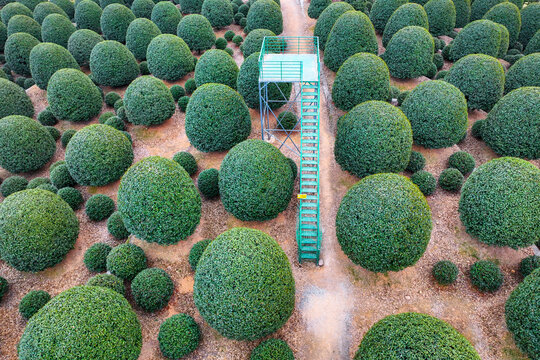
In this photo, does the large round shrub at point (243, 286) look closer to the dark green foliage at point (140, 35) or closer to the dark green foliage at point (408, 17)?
the dark green foliage at point (408, 17)

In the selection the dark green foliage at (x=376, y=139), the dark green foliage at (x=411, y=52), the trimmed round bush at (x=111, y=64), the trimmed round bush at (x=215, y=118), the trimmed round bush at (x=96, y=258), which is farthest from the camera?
the trimmed round bush at (x=111, y=64)

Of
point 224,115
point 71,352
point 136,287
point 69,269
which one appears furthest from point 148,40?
point 71,352

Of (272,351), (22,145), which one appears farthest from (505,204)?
(22,145)

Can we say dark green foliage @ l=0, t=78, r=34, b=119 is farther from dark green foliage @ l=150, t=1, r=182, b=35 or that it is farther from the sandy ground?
dark green foliage @ l=150, t=1, r=182, b=35

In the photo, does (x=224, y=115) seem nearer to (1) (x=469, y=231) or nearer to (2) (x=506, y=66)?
(1) (x=469, y=231)

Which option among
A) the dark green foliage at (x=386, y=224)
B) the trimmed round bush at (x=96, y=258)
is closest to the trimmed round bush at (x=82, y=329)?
the trimmed round bush at (x=96, y=258)
